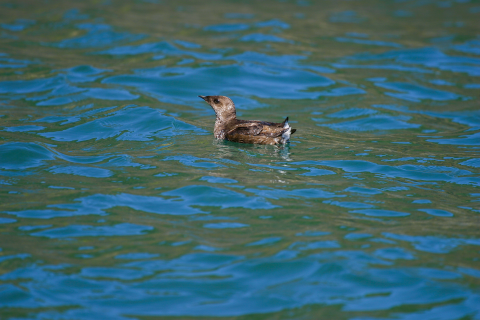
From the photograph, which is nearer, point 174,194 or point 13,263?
point 13,263

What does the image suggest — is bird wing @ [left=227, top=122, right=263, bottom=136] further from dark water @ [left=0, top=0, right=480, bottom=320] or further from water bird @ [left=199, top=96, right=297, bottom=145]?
dark water @ [left=0, top=0, right=480, bottom=320]

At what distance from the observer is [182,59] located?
14.5 meters

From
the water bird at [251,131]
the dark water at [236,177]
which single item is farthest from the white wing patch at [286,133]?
the dark water at [236,177]

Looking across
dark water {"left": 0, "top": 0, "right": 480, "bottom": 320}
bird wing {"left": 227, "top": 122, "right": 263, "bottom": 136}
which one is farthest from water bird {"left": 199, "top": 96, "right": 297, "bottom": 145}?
dark water {"left": 0, "top": 0, "right": 480, "bottom": 320}

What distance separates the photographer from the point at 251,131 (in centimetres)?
910

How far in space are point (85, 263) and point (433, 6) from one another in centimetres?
1940

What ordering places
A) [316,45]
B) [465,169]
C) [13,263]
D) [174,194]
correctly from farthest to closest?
[316,45] < [465,169] < [174,194] < [13,263]

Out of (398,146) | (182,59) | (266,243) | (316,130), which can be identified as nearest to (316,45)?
(182,59)

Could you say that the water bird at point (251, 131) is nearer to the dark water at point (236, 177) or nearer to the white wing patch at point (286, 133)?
the white wing patch at point (286, 133)

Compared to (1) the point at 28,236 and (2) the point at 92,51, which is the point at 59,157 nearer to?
(1) the point at 28,236

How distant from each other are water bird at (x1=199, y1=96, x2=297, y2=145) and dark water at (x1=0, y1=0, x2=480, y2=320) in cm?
26

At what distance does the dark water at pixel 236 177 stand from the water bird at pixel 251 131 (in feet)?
0.85

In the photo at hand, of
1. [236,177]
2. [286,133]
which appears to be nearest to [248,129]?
[286,133]

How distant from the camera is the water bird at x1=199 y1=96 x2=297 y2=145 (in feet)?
29.0
